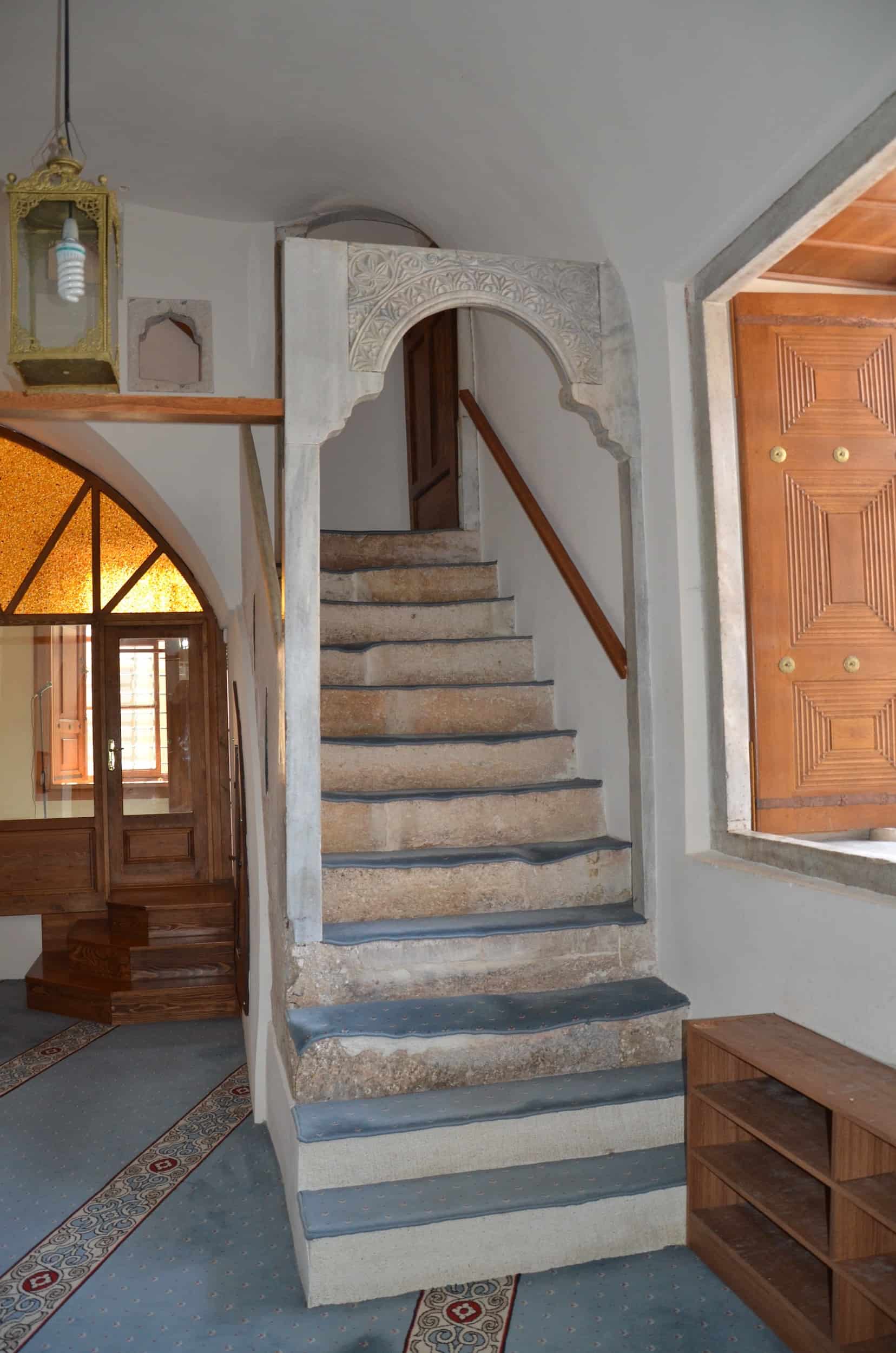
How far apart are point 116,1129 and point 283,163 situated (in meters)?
4.23

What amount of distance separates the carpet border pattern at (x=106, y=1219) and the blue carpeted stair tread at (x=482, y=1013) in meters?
0.81

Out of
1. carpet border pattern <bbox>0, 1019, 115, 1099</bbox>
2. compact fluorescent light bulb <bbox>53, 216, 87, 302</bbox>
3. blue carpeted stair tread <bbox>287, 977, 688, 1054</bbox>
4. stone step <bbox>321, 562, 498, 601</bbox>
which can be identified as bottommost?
carpet border pattern <bbox>0, 1019, 115, 1099</bbox>

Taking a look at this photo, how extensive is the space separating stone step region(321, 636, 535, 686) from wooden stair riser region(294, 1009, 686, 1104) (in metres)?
1.84

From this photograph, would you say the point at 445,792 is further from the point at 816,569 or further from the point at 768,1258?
the point at 768,1258

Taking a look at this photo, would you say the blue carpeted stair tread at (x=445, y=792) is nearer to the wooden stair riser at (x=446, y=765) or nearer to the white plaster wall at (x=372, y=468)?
the wooden stair riser at (x=446, y=765)

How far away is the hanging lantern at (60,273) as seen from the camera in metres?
2.39

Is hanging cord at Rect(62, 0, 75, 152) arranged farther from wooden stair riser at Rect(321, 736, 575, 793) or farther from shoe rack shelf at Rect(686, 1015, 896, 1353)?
shoe rack shelf at Rect(686, 1015, 896, 1353)

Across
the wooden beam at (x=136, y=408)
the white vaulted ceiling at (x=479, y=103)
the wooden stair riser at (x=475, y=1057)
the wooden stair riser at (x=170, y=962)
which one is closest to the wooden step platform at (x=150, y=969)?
the wooden stair riser at (x=170, y=962)

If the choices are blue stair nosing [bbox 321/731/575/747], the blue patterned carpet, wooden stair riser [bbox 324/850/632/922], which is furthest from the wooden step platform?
wooden stair riser [bbox 324/850/632/922]

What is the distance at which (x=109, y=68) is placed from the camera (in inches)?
162

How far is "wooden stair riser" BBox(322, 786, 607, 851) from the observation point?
386cm

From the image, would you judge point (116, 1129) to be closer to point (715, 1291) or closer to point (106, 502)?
point (715, 1291)

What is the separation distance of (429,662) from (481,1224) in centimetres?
249

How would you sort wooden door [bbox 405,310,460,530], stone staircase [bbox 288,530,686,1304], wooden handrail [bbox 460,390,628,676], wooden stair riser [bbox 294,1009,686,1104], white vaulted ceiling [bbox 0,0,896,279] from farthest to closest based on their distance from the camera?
wooden door [bbox 405,310,460,530], wooden handrail [bbox 460,390,628,676], wooden stair riser [bbox 294,1009,686,1104], stone staircase [bbox 288,530,686,1304], white vaulted ceiling [bbox 0,0,896,279]
